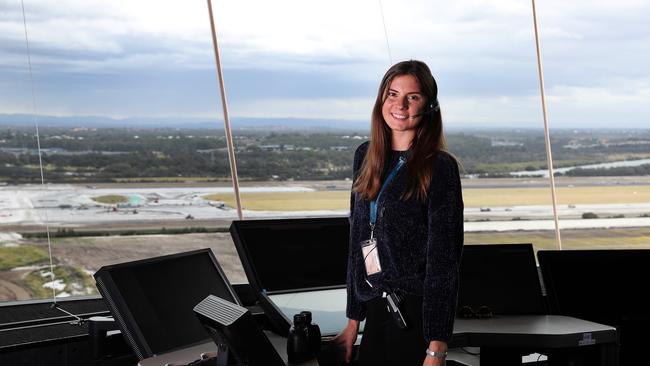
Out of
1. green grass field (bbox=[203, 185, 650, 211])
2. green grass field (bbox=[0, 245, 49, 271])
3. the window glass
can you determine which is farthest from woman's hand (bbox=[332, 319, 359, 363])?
green grass field (bbox=[0, 245, 49, 271])

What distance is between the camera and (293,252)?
3.37 meters

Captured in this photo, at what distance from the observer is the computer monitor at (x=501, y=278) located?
3609mm

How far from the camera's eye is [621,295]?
342cm

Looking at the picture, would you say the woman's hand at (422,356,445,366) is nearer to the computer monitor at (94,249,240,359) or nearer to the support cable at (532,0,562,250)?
the computer monitor at (94,249,240,359)

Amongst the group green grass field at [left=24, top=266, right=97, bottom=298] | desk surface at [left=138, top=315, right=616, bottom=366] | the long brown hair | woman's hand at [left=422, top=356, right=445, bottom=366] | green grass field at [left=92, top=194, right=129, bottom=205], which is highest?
the long brown hair

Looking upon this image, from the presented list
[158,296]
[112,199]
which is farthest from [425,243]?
[112,199]

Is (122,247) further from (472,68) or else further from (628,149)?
(628,149)

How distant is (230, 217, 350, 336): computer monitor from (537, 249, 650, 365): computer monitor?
84 centimetres

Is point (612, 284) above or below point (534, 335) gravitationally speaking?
A: above

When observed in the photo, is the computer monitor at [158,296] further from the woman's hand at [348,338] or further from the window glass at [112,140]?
the window glass at [112,140]

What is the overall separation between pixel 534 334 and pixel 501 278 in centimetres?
46

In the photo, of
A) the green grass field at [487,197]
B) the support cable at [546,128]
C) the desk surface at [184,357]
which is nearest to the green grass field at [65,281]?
the green grass field at [487,197]

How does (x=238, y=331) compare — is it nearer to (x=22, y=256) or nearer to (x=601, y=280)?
(x=601, y=280)

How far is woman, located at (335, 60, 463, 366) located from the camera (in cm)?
218
